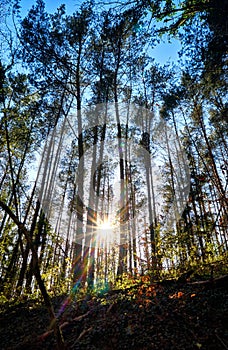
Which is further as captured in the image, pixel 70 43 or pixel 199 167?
pixel 199 167

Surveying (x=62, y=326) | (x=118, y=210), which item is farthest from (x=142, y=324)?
(x=118, y=210)

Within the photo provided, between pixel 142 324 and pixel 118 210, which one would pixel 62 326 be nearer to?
pixel 142 324

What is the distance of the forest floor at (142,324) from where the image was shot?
110 inches

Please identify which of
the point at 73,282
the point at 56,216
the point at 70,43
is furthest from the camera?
the point at 56,216

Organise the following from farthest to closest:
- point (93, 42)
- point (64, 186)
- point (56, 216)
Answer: point (56, 216) → point (64, 186) → point (93, 42)

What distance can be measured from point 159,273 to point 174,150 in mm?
11725

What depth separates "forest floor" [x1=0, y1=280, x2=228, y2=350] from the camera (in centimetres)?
279

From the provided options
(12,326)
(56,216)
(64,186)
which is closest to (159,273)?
(12,326)

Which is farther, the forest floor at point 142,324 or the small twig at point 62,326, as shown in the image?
the small twig at point 62,326

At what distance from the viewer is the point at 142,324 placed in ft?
11.2

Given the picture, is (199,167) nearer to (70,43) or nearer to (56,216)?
(70,43)

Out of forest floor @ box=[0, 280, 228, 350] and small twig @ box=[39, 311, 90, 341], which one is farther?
small twig @ box=[39, 311, 90, 341]

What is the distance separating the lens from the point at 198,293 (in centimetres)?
375

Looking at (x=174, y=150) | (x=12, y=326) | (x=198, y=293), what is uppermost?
(x=174, y=150)
